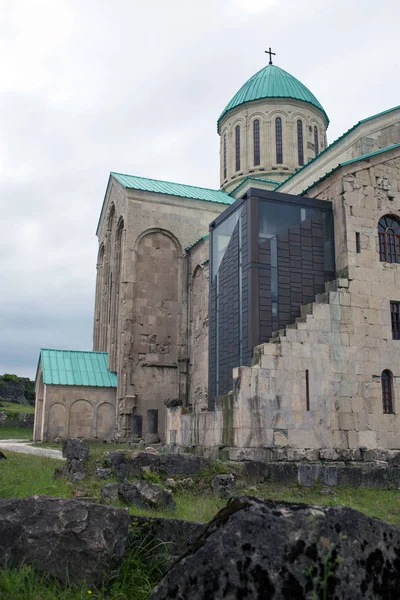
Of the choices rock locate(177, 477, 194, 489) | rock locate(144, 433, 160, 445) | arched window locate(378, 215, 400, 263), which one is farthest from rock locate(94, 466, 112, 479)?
rock locate(144, 433, 160, 445)

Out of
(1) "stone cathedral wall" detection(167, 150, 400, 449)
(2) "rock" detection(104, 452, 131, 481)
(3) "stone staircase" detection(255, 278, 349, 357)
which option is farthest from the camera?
(3) "stone staircase" detection(255, 278, 349, 357)

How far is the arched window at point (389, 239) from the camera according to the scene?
1577cm

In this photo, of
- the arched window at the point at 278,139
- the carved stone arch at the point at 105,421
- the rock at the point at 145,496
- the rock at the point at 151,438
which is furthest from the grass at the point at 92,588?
the arched window at the point at 278,139

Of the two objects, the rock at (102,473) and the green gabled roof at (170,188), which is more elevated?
the green gabled roof at (170,188)

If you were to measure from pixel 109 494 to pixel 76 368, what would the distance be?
2112 centimetres

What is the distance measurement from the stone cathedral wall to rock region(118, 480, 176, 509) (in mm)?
5285

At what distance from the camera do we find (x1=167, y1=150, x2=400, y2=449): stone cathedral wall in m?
13.4

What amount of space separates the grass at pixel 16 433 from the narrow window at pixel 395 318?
25.6 meters

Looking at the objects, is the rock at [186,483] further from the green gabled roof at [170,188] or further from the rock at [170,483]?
the green gabled roof at [170,188]

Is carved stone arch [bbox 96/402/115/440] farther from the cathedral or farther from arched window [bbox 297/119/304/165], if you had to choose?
arched window [bbox 297/119/304/165]

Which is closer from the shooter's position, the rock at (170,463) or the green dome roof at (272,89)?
the rock at (170,463)

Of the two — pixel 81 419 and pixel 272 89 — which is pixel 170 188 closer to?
pixel 272 89

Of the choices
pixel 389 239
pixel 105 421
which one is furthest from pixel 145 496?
pixel 105 421

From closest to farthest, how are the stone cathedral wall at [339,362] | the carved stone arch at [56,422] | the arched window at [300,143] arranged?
the stone cathedral wall at [339,362] → the carved stone arch at [56,422] → the arched window at [300,143]
